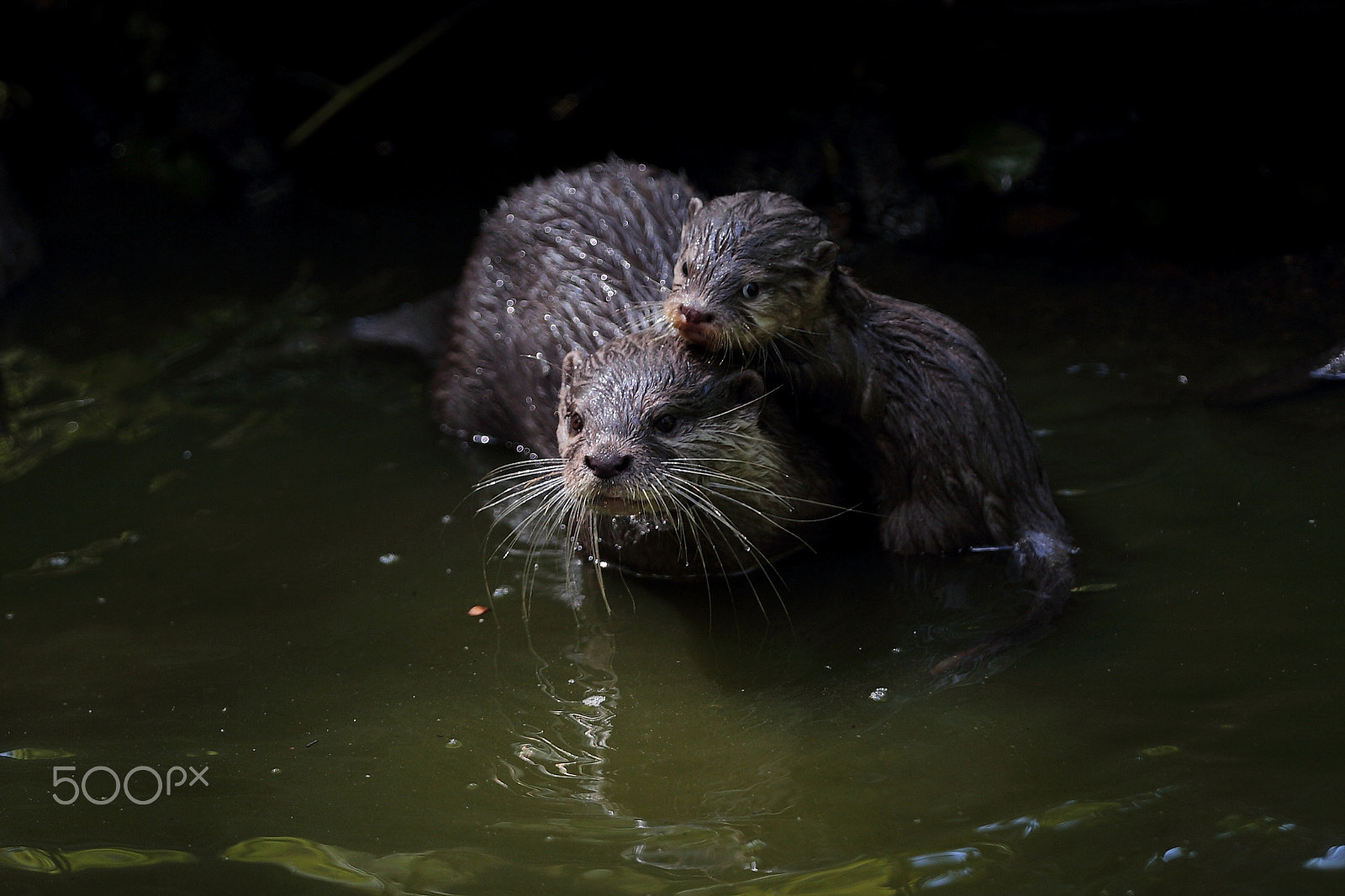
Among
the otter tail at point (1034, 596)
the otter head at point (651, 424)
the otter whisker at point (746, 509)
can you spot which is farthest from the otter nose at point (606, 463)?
the otter tail at point (1034, 596)

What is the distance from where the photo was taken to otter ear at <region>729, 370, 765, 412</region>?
271 centimetres

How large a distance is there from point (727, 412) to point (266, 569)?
1.20m

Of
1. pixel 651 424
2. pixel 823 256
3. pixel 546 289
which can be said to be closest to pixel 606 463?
pixel 651 424

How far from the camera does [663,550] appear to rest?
290cm

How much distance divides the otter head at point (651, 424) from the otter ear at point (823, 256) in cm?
27

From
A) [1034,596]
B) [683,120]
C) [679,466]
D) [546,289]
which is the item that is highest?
[683,120]

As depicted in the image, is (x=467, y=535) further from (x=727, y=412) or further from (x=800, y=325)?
(x=800, y=325)

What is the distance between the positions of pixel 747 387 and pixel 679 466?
0.79 feet

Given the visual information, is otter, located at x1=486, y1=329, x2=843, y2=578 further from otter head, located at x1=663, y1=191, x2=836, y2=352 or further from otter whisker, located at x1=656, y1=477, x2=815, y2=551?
otter head, located at x1=663, y1=191, x2=836, y2=352

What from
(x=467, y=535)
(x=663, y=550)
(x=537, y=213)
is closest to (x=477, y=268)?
(x=537, y=213)

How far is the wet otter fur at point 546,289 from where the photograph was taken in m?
3.29

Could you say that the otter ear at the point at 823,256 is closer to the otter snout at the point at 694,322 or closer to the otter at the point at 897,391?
the otter at the point at 897,391

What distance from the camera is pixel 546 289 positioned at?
3486 mm

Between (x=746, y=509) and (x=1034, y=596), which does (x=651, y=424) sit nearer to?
(x=746, y=509)
